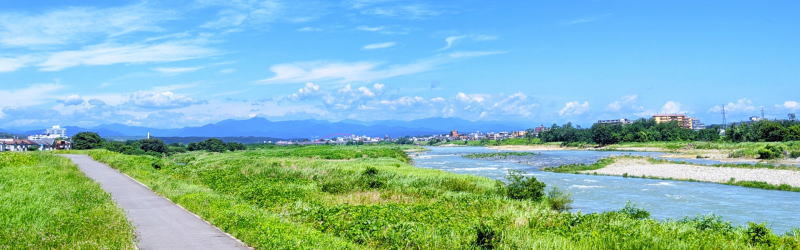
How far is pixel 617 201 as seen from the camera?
124 ft

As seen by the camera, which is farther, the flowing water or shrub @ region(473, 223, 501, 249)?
the flowing water

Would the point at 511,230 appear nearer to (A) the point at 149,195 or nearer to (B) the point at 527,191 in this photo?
(B) the point at 527,191

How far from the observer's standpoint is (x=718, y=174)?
56656 millimetres

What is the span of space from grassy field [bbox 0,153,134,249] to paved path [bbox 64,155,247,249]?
23.2 inches

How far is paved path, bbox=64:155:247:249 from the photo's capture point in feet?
50.5

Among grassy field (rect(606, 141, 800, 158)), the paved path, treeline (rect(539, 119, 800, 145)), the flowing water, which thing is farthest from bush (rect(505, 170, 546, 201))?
treeline (rect(539, 119, 800, 145))

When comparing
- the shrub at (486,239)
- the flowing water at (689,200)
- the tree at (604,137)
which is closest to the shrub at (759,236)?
the shrub at (486,239)

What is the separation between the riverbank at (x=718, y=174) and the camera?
47609 mm

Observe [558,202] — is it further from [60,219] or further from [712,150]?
[712,150]

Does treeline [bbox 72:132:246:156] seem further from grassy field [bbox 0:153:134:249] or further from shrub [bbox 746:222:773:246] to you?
shrub [bbox 746:222:773:246]

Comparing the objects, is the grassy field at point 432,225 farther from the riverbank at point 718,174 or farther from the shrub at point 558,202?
the riverbank at point 718,174

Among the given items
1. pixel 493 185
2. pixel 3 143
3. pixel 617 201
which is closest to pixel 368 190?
pixel 493 185

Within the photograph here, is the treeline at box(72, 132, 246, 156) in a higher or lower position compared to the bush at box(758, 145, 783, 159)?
higher

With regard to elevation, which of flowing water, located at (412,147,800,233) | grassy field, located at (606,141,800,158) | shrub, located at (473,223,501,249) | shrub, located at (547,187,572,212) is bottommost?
flowing water, located at (412,147,800,233)
